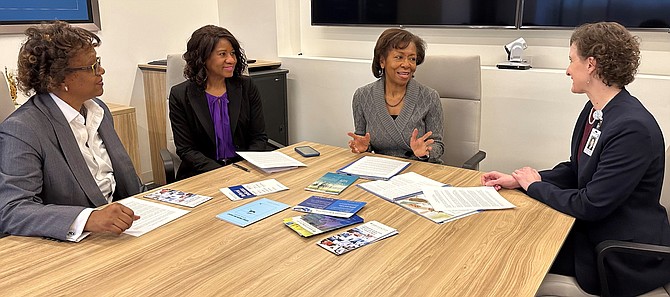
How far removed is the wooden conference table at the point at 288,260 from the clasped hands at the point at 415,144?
2.23ft

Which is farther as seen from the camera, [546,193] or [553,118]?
[553,118]

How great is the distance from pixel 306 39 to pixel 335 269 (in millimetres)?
3146

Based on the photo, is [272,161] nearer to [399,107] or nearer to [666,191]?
[399,107]

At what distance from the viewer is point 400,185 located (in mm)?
1998

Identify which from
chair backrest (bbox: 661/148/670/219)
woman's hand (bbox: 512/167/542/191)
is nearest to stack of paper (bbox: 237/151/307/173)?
woman's hand (bbox: 512/167/542/191)

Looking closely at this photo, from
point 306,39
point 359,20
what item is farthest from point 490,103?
point 306,39

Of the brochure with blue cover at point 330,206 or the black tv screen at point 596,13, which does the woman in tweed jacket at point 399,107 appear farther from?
the black tv screen at point 596,13

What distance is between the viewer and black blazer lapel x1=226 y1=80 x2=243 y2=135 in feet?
9.06

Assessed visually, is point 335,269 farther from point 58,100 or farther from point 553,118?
point 553,118

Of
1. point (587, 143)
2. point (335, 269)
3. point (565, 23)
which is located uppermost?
point (565, 23)

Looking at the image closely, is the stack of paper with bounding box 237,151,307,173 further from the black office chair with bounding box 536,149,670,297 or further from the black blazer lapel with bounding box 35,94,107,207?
the black office chair with bounding box 536,149,670,297

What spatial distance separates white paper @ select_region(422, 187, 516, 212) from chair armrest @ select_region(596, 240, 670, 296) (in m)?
0.32

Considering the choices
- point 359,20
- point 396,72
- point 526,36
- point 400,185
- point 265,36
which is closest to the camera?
point 400,185

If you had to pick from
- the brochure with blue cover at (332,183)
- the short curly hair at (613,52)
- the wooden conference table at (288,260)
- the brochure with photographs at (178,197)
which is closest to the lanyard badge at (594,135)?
the short curly hair at (613,52)
